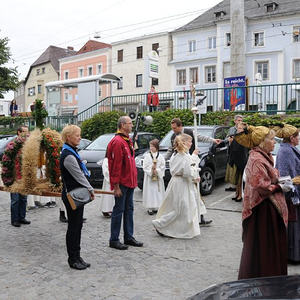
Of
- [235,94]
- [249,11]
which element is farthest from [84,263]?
[249,11]

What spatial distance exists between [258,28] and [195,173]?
3785 centimetres

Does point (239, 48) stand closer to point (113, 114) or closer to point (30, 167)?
point (113, 114)

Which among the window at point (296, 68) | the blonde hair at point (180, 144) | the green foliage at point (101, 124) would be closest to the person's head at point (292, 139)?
the blonde hair at point (180, 144)

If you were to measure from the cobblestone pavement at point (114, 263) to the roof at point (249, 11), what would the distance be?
36.3 m

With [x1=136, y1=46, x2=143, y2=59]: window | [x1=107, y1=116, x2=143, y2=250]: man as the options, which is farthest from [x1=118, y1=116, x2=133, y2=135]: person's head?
[x1=136, y1=46, x2=143, y2=59]: window

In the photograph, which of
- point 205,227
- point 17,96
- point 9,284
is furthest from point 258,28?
point 17,96

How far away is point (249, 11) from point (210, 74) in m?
7.89

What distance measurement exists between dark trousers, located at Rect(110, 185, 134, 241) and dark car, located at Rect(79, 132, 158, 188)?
4558mm

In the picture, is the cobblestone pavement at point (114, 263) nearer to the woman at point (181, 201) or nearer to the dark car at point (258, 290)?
the woman at point (181, 201)

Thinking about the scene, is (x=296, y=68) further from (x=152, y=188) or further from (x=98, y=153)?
(x=152, y=188)

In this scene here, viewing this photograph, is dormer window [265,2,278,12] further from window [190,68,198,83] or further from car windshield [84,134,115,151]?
car windshield [84,134,115,151]

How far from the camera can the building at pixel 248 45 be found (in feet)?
127

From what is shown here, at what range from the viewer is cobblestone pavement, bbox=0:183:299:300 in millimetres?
4629

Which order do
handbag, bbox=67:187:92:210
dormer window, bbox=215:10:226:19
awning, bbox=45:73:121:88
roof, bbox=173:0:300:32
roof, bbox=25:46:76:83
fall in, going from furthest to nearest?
roof, bbox=25:46:76:83 < dormer window, bbox=215:10:226:19 < roof, bbox=173:0:300:32 < awning, bbox=45:73:121:88 < handbag, bbox=67:187:92:210
